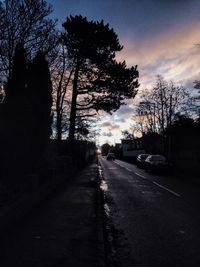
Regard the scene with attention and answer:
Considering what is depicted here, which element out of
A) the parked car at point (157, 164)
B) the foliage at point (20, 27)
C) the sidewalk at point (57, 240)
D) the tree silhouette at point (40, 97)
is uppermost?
the foliage at point (20, 27)

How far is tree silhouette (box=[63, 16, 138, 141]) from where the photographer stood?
3662cm

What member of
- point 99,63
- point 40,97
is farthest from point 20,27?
point 99,63

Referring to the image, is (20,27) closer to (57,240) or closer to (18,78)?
(18,78)

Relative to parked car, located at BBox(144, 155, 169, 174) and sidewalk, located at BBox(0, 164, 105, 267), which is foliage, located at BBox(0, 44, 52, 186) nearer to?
sidewalk, located at BBox(0, 164, 105, 267)

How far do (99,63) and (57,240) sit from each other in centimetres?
3060

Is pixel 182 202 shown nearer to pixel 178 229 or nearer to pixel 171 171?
pixel 178 229

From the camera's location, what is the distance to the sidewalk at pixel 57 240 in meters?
6.47

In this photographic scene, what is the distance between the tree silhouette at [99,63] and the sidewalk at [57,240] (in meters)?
26.3

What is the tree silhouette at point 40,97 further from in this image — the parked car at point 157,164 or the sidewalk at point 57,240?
the parked car at point 157,164

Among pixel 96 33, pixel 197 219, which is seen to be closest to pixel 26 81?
pixel 197 219

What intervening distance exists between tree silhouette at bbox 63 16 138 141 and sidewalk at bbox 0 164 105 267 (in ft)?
86.2

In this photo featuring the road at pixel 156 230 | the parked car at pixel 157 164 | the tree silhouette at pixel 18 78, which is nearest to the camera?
the road at pixel 156 230

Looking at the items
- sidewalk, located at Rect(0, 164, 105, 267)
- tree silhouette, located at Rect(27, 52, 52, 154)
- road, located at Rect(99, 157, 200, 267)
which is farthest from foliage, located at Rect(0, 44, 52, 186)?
road, located at Rect(99, 157, 200, 267)

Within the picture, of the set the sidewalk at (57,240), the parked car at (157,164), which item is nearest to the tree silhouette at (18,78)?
the sidewalk at (57,240)
